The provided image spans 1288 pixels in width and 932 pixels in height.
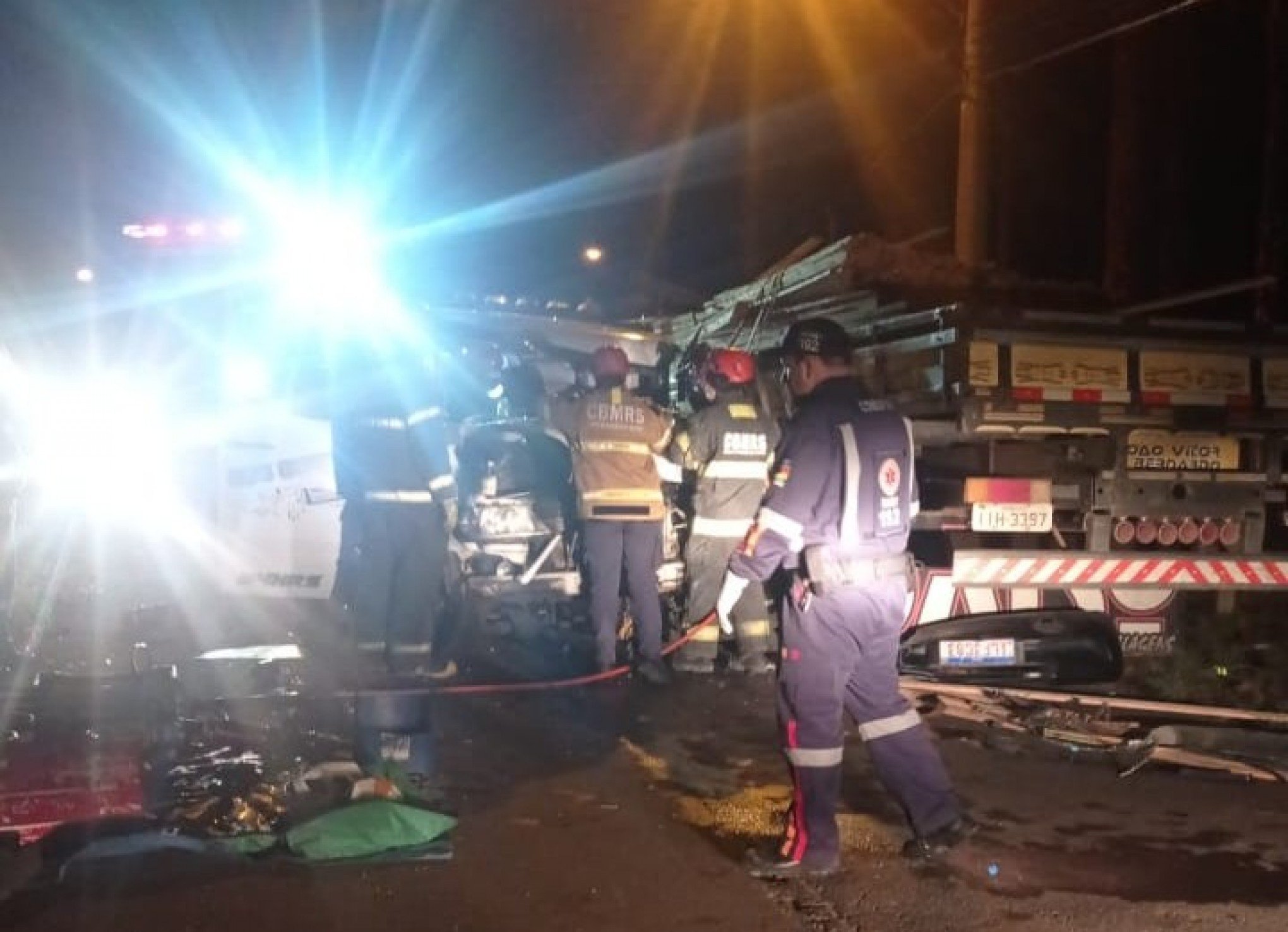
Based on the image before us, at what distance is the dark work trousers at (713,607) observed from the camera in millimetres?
7070

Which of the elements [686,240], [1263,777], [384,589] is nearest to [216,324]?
[384,589]

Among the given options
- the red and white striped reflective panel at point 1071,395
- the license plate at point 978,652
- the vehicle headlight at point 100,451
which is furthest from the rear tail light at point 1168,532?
the vehicle headlight at point 100,451

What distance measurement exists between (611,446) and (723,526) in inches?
31.9

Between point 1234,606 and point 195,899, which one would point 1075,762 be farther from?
point 195,899

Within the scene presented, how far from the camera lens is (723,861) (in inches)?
163

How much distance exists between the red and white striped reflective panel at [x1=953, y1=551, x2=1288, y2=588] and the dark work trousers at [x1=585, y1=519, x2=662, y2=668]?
1.65 m

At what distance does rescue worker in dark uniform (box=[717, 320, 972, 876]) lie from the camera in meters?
4.05

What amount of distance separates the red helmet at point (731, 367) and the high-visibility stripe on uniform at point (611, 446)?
603 mm

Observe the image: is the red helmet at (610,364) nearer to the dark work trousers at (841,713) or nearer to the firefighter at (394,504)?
the firefighter at (394,504)

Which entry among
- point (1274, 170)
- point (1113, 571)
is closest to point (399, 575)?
point (1113, 571)

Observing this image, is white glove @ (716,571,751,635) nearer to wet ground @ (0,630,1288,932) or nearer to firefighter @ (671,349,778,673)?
wet ground @ (0,630,1288,932)

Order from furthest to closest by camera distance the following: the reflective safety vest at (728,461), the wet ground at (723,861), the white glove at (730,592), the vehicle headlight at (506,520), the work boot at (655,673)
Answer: the vehicle headlight at (506,520), the reflective safety vest at (728,461), the work boot at (655,673), the white glove at (730,592), the wet ground at (723,861)

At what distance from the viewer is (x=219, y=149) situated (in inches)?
799

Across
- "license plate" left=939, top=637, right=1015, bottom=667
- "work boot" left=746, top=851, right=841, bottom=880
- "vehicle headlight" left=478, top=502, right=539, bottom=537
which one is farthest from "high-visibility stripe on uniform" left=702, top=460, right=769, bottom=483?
"work boot" left=746, top=851, right=841, bottom=880
